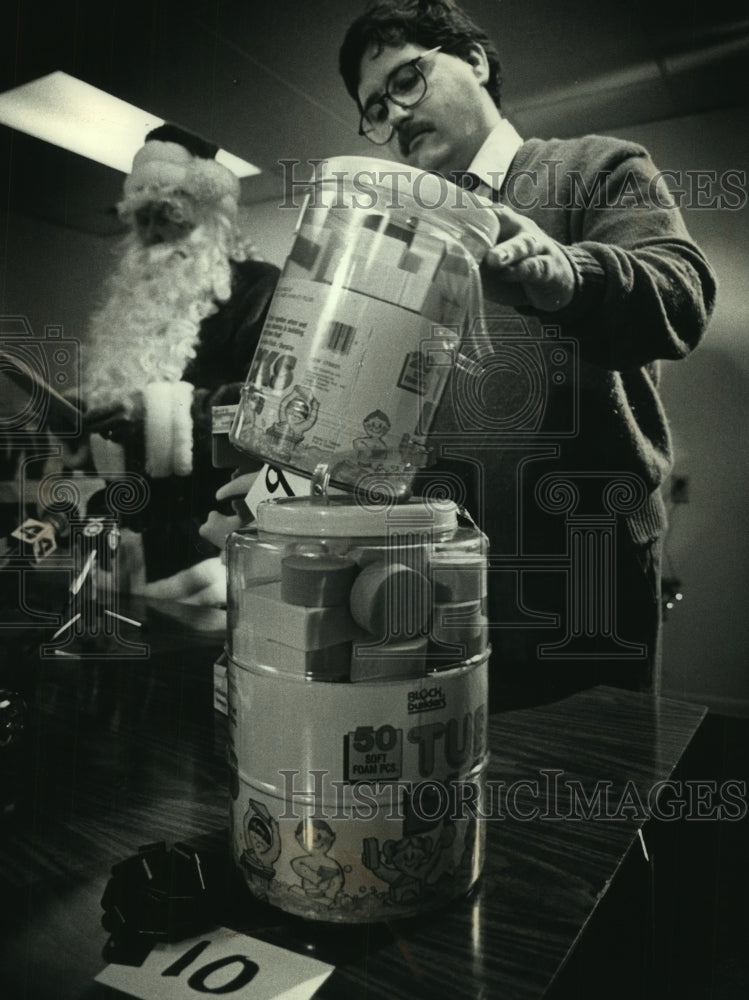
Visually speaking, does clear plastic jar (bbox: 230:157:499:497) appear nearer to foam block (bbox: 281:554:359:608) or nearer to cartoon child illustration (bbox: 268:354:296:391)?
cartoon child illustration (bbox: 268:354:296:391)

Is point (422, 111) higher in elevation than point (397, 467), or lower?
higher

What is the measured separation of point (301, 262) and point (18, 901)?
501 mm

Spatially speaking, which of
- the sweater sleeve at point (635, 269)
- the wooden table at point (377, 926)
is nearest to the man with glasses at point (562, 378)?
the sweater sleeve at point (635, 269)

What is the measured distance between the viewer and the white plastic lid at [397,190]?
0.58m

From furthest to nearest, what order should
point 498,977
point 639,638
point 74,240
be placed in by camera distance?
1. point 74,240
2. point 639,638
3. point 498,977

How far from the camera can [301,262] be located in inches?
23.8

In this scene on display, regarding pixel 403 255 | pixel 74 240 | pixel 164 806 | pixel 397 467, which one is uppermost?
pixel 74 240

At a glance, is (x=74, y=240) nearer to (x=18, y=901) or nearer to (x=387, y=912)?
(x=18, y=901)

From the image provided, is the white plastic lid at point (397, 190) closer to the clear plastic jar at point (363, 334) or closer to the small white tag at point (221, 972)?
the clear plastic jar at point (363, 334)

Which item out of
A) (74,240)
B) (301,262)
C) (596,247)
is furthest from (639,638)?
(74,240)

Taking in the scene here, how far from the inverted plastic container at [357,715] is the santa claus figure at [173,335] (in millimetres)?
978

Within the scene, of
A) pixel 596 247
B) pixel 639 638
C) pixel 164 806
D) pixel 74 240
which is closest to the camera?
pixel 164 806

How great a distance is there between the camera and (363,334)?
22.0 inches

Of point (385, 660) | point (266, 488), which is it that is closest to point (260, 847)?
point (385, 660)
